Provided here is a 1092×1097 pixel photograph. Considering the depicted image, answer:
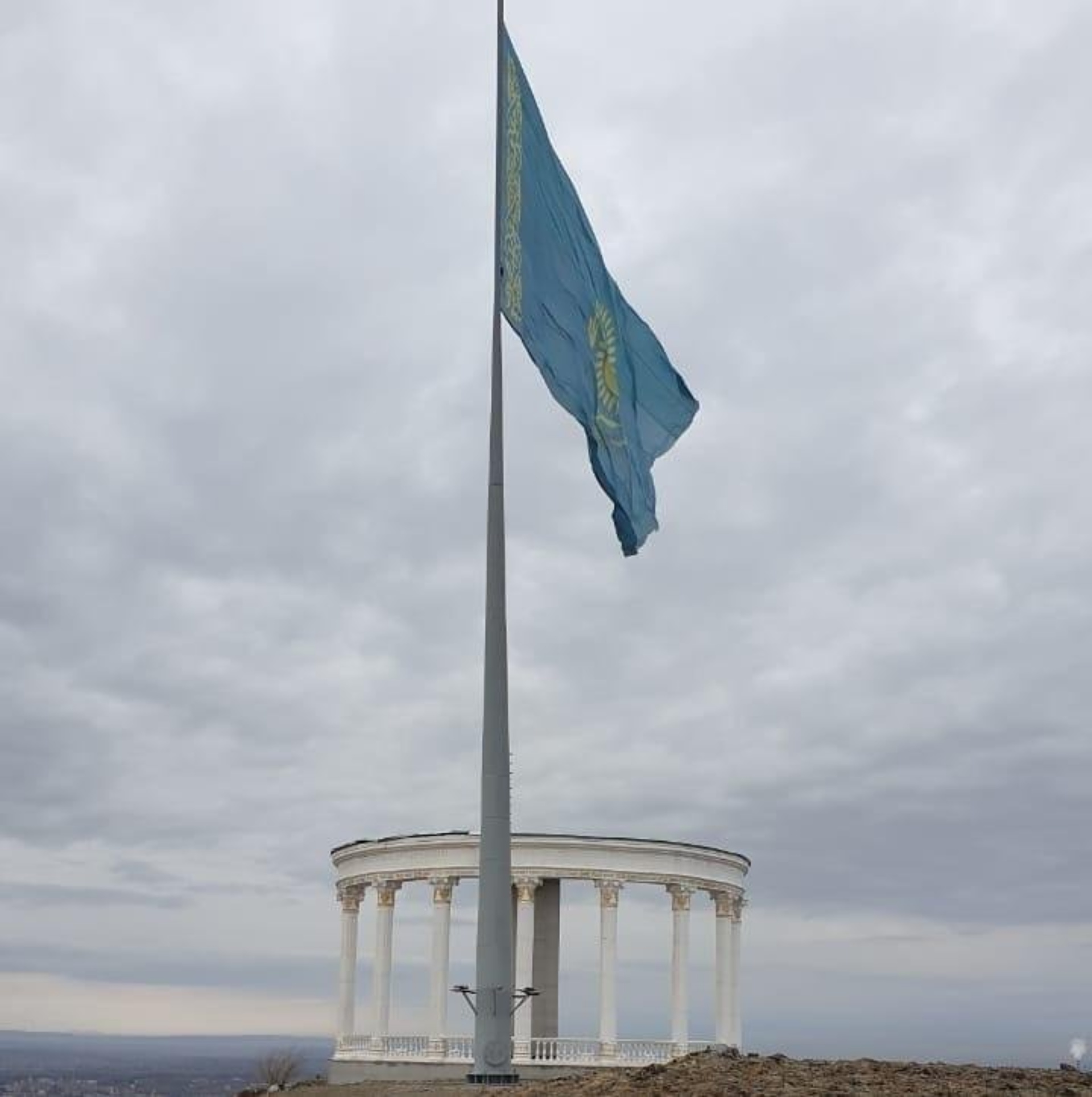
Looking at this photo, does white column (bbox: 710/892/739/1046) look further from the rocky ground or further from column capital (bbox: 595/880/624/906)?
the rocky ground

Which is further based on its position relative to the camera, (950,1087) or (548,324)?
(548,324)

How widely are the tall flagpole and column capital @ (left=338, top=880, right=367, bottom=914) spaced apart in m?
35.5

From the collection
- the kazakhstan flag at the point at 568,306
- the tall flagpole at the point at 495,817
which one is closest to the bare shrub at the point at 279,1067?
the tall flagpole at the point at 495,817

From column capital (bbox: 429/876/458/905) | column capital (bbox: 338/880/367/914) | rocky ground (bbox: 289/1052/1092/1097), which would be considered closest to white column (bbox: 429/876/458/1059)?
column capital (bbox: 429/876/458/905)

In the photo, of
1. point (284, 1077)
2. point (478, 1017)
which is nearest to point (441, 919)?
point (284, 1077)

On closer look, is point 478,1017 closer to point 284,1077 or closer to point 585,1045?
point 585,1045

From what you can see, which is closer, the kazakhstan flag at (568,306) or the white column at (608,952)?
the kazakhstan flag at (568,306)

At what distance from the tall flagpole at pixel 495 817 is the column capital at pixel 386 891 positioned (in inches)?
1276

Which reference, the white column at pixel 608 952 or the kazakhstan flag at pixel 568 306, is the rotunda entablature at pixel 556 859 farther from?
the kazakhstan flag at pixel 568 306

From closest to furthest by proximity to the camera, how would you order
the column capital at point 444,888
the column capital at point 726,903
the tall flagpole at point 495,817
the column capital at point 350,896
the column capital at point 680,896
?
the tall flagpole at point 495,817, the column capital at point 444,888, the column capital at point 680,896, the column capital at point 726,903, the column capital at point 350,896

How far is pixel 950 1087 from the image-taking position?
813 inches

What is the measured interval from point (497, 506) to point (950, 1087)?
10.8m

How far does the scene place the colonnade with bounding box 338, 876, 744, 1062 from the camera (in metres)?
52.0

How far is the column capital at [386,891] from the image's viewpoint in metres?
56.3
